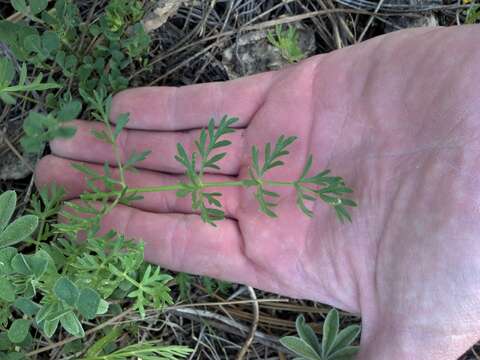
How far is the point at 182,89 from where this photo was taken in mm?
3000

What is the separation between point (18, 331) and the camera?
219cm

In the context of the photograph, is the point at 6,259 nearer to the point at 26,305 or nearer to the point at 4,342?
the point at 26,305

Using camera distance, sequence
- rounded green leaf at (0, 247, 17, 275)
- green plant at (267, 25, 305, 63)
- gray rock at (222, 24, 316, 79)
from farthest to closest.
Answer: gray rock at (222, 24, 316, 79) < green plant at (267, 25, 305, 63) < rounded green leaf at (0, 247, 17, 275)

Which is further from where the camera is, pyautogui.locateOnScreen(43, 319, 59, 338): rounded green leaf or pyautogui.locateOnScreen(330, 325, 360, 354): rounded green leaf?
pyautogui.locateOnScreen(330, 325, 360, 354): rounded green leaf

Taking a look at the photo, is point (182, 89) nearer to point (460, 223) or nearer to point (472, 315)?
point (460, 223)

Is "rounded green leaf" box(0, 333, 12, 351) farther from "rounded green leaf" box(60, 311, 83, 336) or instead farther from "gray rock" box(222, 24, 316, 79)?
"gray rock" box(222, 24, 316, 79)

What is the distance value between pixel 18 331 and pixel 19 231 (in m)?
0.38

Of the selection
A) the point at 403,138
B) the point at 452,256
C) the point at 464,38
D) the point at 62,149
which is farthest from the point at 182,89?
the point at 452,256

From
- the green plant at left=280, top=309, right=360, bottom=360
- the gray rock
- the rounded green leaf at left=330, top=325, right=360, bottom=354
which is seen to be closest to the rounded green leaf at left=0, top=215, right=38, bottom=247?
the green plant at left=280, top=309, right=360, bottom=360

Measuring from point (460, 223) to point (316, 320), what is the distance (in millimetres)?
1328

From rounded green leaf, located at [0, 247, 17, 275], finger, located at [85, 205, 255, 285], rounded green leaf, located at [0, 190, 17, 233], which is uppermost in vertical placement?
rounded green leaf, located at [0, 190, 17, 233]

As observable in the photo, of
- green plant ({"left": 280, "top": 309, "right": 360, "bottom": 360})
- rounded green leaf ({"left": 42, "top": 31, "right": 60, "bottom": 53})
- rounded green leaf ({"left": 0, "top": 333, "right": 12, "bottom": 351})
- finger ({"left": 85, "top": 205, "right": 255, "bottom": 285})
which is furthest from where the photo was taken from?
finger ({"left": 85, "top": 205, "right": 255, "bottom": 285})

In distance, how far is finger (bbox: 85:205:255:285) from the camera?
2838 millimetres

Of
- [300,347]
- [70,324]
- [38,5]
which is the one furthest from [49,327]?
[38,5]
